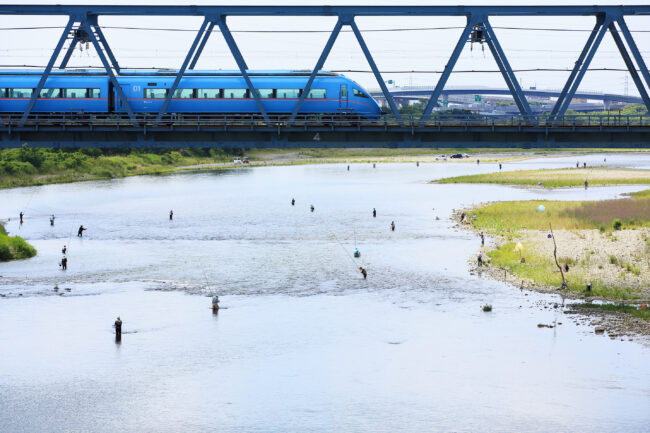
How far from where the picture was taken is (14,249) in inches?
2459

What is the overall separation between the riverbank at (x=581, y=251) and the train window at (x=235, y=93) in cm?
2199

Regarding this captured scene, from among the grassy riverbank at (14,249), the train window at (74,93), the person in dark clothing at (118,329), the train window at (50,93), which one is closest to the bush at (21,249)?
the grassy riverbank at (14,249)

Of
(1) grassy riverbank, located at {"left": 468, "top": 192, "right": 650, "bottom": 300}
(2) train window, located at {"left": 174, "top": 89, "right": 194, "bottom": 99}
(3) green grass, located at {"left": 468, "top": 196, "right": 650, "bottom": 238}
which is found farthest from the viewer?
(3) green grass, located at {"left": 468, "top": 196, "right": 650, "bottom": 238}

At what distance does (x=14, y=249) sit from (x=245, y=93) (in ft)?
70.6

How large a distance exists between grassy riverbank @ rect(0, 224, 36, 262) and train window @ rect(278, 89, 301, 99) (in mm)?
22931

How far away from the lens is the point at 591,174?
460 feet

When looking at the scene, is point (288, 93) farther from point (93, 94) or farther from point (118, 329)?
point (118, 329)

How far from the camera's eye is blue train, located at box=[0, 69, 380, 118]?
61.9m

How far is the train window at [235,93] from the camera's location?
63.1 m

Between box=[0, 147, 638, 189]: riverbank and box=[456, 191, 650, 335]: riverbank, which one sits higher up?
box=[0, 147, 638, 189]: riverbank

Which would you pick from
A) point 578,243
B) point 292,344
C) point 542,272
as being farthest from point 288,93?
point 292,344

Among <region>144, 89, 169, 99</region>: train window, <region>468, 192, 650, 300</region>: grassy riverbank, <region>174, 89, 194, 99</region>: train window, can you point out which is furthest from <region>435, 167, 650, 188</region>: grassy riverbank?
<region>144, 89, 169, 99</region>: train window

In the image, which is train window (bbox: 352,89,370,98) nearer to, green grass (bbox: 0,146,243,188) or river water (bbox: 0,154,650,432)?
river water (bbox: 0,154,650,432)

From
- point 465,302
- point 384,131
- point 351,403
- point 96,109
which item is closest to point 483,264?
point 465,302
